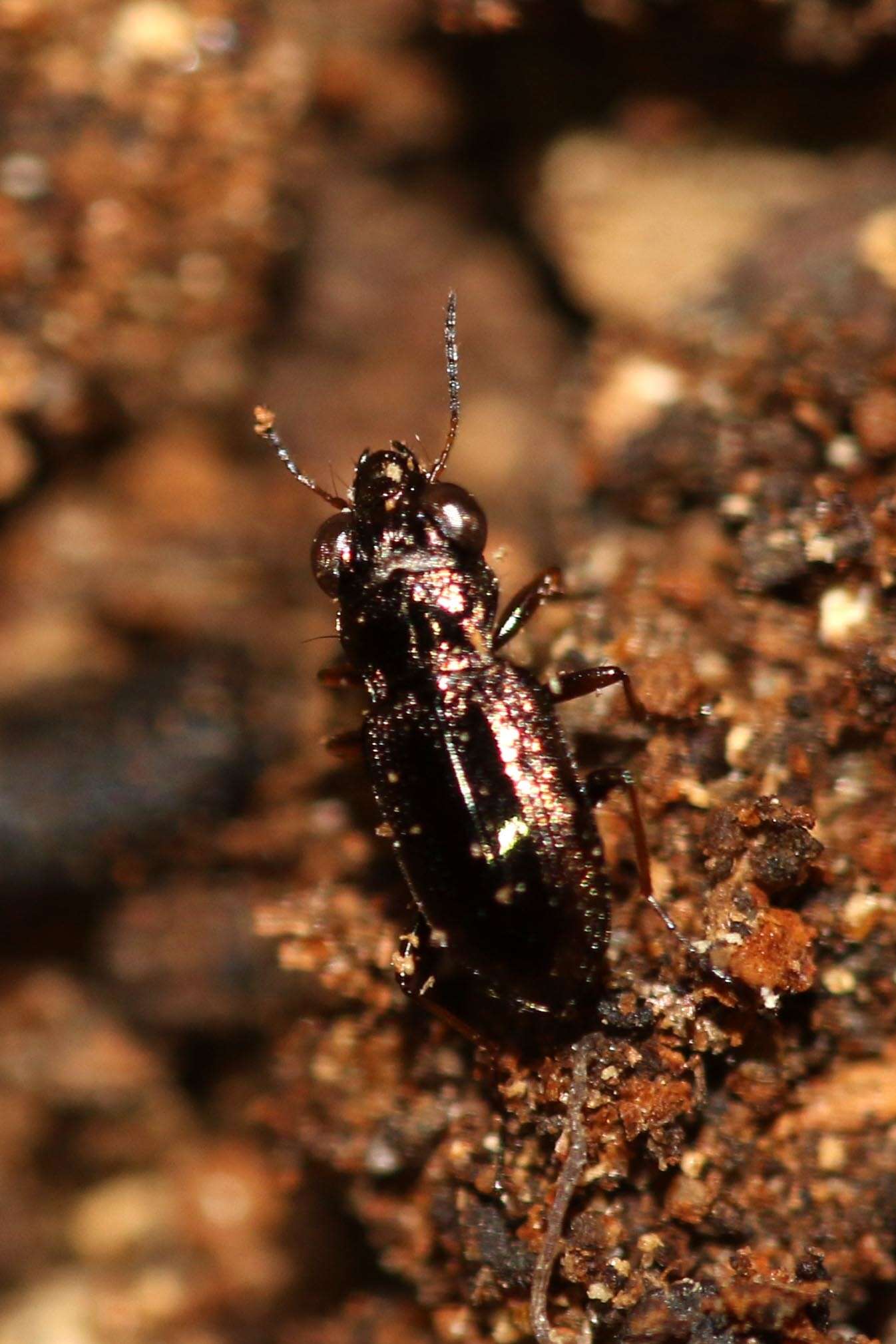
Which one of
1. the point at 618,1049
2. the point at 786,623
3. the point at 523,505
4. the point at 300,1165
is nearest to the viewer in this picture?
the point at 618,1049

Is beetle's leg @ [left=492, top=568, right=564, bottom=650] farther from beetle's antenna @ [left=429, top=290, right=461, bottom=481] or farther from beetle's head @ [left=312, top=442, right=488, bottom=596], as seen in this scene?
beetle's antenna @ [left=429, top=290, right=461, bottom=481]

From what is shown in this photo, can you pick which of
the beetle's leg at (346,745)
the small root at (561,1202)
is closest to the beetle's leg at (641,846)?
the small root at (561,1202)

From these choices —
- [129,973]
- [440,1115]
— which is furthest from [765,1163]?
[129,973]

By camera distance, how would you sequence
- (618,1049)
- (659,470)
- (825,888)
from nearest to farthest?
(618,1049)
(825,888)
(659,470)

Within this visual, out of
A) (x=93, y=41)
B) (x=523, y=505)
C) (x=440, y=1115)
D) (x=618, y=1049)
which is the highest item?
(x=93, y=41)

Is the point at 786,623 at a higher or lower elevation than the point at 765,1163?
higher

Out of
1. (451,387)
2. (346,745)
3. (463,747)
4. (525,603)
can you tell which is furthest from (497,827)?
(451,387)

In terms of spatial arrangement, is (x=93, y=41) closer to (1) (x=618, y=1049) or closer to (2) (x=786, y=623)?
(2) (x=786, y=623)

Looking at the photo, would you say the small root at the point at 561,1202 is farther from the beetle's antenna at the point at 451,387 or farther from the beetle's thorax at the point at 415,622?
the beetle's antenna at the point at 451,387
